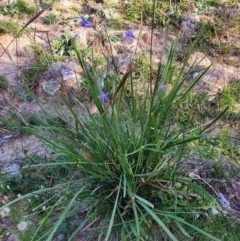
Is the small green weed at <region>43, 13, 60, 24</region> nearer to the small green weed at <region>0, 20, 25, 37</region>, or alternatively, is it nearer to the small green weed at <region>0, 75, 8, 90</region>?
the small green weed at <region>0, 20, 25, 37</region>

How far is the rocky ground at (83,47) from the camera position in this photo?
8.61ft

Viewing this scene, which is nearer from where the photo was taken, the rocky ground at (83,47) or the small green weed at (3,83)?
the rocky ground at (83,47)

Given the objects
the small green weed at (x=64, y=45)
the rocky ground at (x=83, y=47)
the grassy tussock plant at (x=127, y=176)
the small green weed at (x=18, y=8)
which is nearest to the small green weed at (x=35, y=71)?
the rocky ground at (x=83, y=47)

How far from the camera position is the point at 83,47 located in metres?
3.29

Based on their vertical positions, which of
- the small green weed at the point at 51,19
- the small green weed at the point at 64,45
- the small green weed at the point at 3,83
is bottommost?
the small green weed at the point at 3,83

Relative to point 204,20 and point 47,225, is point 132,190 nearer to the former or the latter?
point 47,225

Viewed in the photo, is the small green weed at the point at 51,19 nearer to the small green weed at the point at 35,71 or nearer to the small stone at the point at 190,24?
the small green weed at the point at 35,71

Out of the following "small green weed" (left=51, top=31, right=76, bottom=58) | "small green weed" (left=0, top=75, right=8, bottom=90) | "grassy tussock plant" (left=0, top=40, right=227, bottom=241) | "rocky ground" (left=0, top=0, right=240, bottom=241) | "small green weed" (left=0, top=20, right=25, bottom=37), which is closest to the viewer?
"grassy tussock plant" (left=0, top=40, right=227, bottom=241)

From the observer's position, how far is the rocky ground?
2625 millimetres

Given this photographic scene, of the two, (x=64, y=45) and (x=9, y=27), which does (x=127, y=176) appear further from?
(x=9, y=27)

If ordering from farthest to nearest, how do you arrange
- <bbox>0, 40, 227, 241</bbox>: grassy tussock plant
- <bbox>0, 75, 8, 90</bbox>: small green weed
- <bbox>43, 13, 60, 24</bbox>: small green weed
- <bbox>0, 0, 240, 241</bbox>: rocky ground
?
1. <bbox>43, 13, 60, 24</bbox>: small green weed
2. <bbox>0, 75, 8, 90</bbox>: small green weed
3. <bbox>0, 0, 240, 241</bbox>: rocky ground
4. <bbox>0, 40, 227, 241</bbox>: grassy tussock plant

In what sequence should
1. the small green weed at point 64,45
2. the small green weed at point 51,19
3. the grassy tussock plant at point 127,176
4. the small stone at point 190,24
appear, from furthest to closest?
the small green weed at point 51,19 → the small stone at point 190,24 → the small green weed at point 64,45 → the grassy tussock plant at point 127,176

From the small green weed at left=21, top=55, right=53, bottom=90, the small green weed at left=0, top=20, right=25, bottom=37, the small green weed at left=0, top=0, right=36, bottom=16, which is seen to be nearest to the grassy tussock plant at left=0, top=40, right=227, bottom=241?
the small green weed at left=21, top=55, right=53, bottom=90

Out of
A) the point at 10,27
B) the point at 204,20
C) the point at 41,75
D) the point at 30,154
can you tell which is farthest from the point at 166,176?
the point at 10,27
